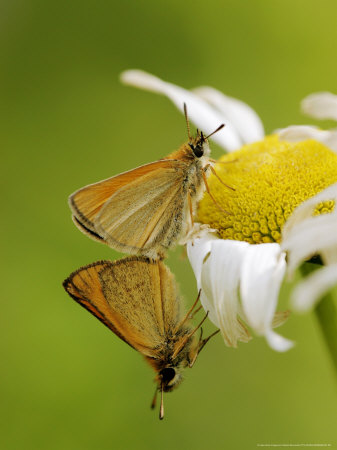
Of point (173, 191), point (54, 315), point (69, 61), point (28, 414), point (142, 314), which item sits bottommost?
point (28, 414)

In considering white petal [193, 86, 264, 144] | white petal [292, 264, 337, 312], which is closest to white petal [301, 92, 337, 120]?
white petal [292, 264, 337, 312]

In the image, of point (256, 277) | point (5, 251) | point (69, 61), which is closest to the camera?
point (256, 277)

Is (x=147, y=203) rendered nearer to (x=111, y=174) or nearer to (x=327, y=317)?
(x=327, y=317)

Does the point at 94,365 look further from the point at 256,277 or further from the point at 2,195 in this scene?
the point at 256,277

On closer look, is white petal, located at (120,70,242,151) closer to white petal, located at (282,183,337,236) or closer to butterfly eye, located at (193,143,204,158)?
butterfly eye, located at (193,143,204,158)

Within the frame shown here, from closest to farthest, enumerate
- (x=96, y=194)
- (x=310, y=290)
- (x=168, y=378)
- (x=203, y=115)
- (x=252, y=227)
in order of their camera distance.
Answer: (x=310, y=290) → (x=252, y=227) → (x=168, y=378) → (x=96, y=194) → (x=203, y=115)

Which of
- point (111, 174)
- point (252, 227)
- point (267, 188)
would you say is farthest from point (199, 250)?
point (111, 174)

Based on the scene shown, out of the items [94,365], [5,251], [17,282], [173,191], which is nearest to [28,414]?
[94,365]
